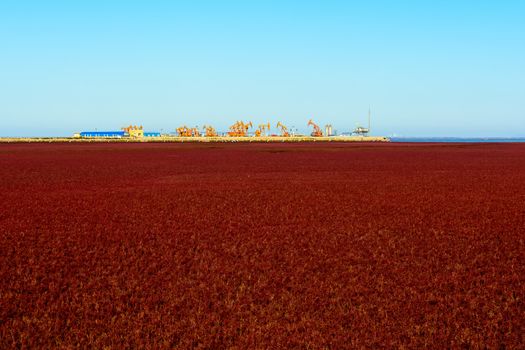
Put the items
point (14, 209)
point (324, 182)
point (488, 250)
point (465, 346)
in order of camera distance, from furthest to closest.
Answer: point (324, 182)
point (14, 209)
point (488, 250)
point (465, 346)

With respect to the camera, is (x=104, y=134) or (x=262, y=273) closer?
(x=262, y=273)

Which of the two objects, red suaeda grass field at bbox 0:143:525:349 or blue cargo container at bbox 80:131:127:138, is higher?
blue cargo container at bbox 80:131:127:138

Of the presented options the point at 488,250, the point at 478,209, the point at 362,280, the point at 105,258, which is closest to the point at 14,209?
the point at 105,258

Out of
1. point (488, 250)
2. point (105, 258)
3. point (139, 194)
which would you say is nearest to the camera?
point (105, 258)

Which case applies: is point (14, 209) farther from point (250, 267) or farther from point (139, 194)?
point (250, 267)

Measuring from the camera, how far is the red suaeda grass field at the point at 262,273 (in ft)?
18.2

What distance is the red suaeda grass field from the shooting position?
18.2 ft

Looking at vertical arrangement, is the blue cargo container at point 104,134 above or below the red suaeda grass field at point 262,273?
above

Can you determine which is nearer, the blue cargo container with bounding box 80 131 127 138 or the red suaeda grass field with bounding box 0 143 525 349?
the red suaeda grass field with bounding box 0 143 525 349

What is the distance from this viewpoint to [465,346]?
5258mm

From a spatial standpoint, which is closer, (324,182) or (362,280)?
(362,280)

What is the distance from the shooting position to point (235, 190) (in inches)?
727

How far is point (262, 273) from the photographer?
303 inches

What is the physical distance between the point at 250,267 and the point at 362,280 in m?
1.85
